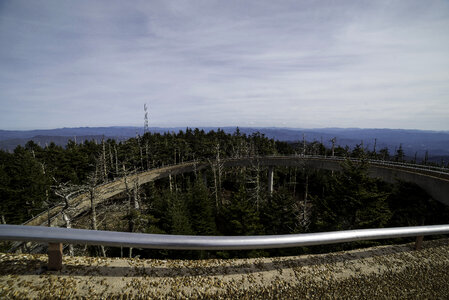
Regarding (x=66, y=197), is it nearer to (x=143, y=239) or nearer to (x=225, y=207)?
(x=143, y=239)

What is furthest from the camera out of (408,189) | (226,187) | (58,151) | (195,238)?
(226,187)

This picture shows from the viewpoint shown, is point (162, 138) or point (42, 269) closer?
point (42, 269)

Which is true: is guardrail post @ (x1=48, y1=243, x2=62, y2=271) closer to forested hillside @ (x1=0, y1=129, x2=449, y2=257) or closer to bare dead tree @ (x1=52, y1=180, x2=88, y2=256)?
forested hillside @ (x1=0, y1=129, x2=449, y2=257)

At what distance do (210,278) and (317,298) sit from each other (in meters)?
1.39

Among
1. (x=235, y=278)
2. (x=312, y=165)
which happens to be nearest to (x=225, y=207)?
(x=235, y=278)

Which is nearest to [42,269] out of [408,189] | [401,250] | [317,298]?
[317,298]

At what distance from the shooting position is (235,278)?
2.59 metres

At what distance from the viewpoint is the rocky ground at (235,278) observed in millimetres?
2250

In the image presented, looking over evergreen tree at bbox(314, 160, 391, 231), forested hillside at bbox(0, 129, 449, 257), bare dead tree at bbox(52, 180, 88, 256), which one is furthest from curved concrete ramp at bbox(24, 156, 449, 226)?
evergreen tree at bbox(314, 160, 391, 231)

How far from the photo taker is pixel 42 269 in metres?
2.41

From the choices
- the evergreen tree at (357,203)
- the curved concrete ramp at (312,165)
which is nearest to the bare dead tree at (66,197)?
the curved concrete ramp at (312,165)

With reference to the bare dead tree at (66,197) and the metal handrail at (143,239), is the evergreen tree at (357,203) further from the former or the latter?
the bare dead tree at (66,197)

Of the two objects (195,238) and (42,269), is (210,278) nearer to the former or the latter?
(195,238)

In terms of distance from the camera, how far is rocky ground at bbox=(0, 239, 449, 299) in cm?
225
